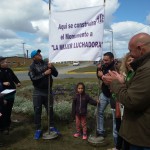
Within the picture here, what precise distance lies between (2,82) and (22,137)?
1388 mm

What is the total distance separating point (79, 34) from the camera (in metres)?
5.84

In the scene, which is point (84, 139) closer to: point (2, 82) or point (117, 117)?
point (117, 117)

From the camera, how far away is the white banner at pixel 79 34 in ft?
18.9

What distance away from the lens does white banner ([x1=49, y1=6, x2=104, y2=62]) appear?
5.75m

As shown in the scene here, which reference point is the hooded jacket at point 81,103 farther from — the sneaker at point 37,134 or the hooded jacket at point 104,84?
the sneaker at point 37,134

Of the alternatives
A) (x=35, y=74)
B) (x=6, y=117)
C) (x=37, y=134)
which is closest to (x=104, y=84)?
(x=35, y=74)

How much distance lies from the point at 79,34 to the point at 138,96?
3.39m

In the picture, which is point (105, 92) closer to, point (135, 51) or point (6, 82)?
point (6, 82)

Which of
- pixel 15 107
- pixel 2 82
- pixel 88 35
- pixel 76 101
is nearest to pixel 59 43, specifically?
pixel 88 35

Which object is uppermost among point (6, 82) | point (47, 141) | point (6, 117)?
point (6, 82)

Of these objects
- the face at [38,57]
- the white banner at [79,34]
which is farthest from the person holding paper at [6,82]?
the white banner at [79,34]

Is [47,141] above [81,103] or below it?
below

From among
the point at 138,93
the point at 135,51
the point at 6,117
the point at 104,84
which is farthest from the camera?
the point at 6,117

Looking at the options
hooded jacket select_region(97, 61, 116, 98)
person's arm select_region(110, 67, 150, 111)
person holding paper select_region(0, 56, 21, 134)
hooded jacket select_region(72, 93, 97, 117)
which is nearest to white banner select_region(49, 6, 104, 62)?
hooded jacket select_region(97, 61, 116, 98)
